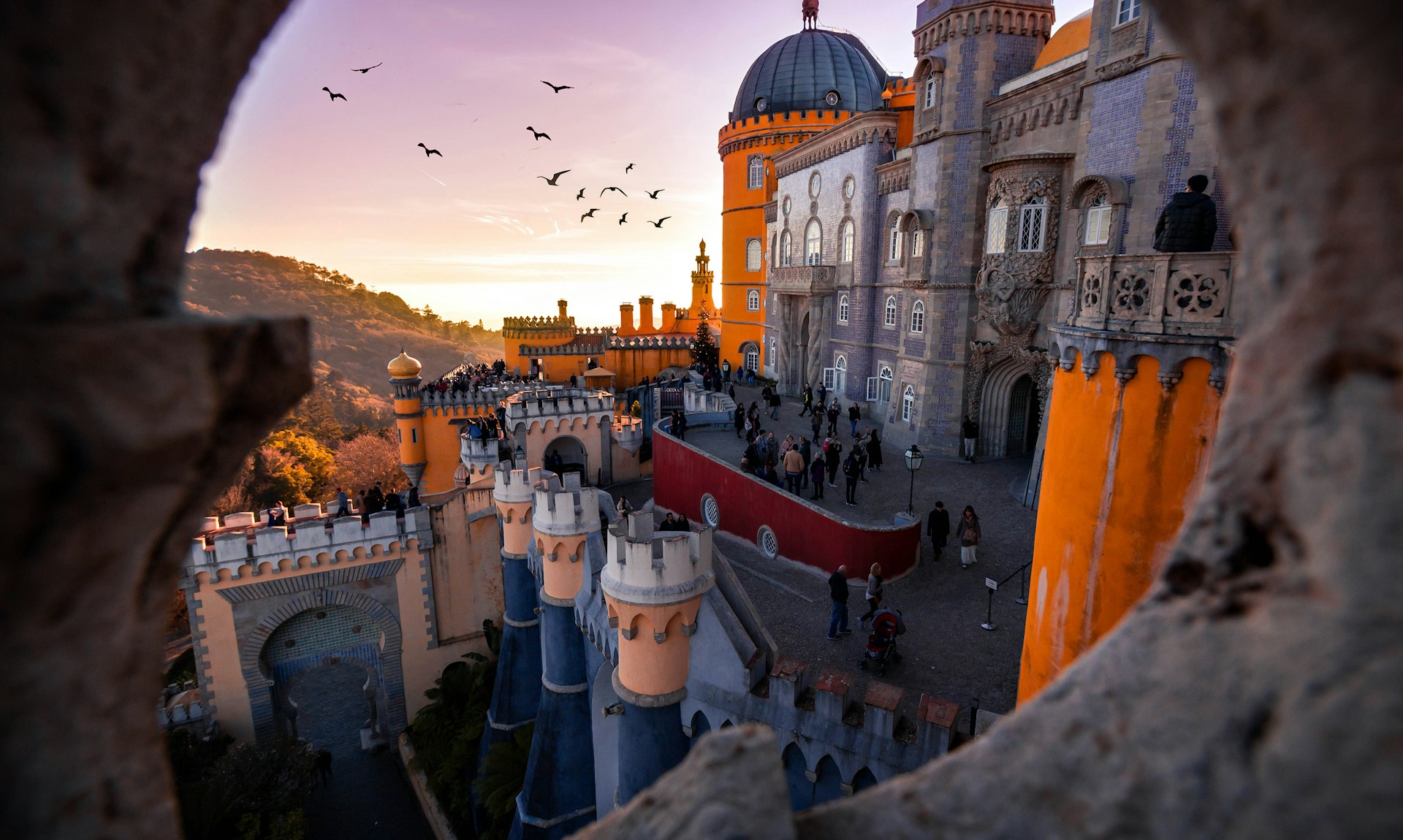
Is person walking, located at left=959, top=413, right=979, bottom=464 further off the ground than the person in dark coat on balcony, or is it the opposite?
the person in dark coat on balcony

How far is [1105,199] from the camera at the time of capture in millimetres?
12891

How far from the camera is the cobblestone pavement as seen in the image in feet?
50.2

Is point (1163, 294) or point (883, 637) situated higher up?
point (1163, 294)

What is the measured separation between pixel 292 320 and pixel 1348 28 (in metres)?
2.00

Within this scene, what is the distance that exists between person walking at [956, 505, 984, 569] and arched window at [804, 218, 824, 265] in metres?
16.1

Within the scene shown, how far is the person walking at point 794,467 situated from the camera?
43.6 feet

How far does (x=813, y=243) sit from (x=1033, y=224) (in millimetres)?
11861

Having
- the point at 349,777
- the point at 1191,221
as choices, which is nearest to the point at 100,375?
the point at 1191,221

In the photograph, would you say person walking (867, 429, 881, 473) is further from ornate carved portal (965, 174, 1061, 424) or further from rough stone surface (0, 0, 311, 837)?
rough stone surface (0, 0, 311, 837)

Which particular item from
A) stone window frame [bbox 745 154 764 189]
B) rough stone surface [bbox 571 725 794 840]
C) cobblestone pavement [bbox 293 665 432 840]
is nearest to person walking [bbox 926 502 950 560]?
rough stone surface [bbox 571 725 794 840]

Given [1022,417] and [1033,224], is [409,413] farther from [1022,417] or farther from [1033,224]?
[1033,224]

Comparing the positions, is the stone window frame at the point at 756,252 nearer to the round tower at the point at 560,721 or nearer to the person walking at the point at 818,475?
the person walking at the point at 818,475

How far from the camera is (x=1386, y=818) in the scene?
1.13 m

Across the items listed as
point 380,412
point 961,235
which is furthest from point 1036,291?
point 380,412
